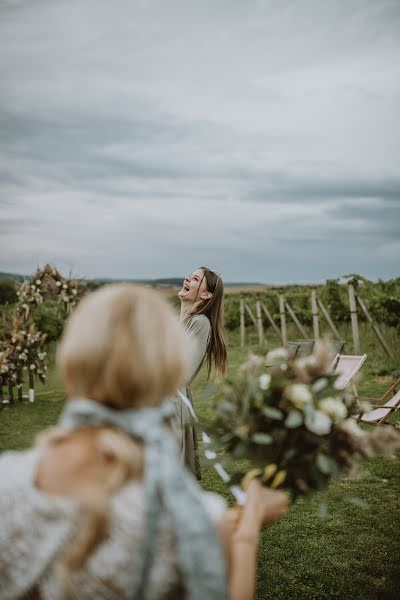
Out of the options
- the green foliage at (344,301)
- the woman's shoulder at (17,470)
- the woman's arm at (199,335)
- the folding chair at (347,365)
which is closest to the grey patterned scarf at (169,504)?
the woman's shoulder at (17,470)

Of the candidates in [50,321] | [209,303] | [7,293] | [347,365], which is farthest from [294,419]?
[7,293]

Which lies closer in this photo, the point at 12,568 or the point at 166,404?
the point at 12,568

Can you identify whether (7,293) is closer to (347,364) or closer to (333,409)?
(347,364)

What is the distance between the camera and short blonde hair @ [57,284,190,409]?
121cm

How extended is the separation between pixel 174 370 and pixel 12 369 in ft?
31.5

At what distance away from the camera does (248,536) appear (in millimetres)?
1407

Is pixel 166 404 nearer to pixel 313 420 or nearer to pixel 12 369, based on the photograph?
pixel 313 420

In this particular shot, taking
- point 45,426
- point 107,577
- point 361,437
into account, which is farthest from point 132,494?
point 45,426

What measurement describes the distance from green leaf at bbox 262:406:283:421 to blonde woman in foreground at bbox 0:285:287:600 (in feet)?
1.60

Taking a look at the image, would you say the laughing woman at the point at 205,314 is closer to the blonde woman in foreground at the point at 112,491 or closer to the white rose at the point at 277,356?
the white rose at the point at 277,356

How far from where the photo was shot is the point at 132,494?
117 centimetres

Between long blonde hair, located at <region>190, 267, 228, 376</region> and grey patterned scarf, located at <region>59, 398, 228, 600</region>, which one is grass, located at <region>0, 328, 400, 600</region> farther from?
grey patterned scarf, located at <region>59, 398, 228, 600</region>

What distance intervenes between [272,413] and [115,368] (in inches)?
29.2

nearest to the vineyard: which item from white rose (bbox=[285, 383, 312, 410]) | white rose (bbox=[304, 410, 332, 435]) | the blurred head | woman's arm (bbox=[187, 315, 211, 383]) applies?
white rose (bbox=[285, 383, 312, 410])
